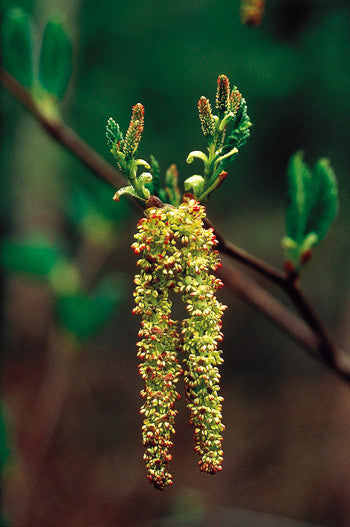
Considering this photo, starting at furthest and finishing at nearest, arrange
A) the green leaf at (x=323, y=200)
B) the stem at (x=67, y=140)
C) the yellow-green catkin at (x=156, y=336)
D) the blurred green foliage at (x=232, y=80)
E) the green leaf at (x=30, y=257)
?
the blurred green foliage at (x=232, y=80)
the green leaf at (x=30, y=257)
the stem at (x=67, y=140)
the green leaf at (x=323, y=200)
the yellow-green catkin at (x=156, y=336)

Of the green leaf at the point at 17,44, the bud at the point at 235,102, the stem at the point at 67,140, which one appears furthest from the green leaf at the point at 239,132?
the green leaf at the point at 17,44

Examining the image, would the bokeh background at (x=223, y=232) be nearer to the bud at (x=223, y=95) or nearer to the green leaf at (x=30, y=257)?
the green leaf at (x=30, y=257)

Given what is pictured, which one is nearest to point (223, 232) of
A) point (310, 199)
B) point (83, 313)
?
point (83, 313)

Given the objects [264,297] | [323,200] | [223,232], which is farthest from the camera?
[223,232]

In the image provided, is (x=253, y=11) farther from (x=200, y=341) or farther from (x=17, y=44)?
(x=200, y=341)

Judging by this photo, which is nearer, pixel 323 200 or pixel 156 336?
pixel 156 336

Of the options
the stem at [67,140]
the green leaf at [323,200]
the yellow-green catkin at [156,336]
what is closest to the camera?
the yellow-green catkin at [156,336]

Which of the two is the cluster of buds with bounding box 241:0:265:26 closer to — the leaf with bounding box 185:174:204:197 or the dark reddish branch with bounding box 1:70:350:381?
the dark reddish branch with bounding box 1:70:350:381
